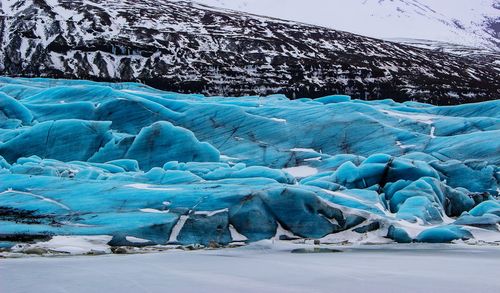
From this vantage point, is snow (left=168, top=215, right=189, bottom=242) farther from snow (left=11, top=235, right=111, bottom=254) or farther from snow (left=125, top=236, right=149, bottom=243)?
snow (left=11, top=235, right=111, bottom=254)

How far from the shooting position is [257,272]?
7.17 meters

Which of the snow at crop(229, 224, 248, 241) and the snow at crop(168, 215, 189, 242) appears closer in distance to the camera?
the snow at crop(168, 215, 189, 242)

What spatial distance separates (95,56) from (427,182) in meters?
52.8

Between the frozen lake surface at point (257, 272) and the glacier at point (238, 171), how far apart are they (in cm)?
172

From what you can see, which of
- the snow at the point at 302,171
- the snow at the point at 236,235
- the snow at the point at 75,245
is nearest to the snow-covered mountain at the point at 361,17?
the snow at the point at 302,171

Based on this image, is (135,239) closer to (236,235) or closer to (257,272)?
(236,235)

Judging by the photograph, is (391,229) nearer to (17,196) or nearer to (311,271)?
(311,271)

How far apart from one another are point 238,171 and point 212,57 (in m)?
50.4

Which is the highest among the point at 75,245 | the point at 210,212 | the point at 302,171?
the point at 210,212

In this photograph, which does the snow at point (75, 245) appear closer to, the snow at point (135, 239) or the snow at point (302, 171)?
the snow at point (135, 239)

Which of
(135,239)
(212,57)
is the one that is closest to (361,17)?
(212,57)

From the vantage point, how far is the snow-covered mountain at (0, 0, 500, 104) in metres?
A: 59.4

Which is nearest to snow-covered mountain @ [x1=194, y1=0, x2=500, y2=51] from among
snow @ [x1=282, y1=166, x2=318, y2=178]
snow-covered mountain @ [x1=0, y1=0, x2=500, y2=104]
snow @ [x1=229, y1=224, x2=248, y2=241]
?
snow-covered mountain @ [x1=0, y1=0, x2=500, y2=104]

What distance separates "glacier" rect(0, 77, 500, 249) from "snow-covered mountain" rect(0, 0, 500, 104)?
3305cm
